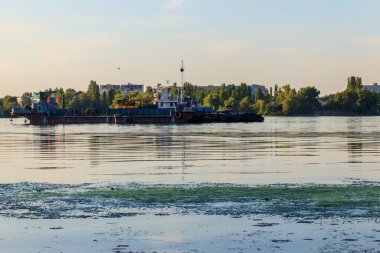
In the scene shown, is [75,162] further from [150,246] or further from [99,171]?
[150,246]

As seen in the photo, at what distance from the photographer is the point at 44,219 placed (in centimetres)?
2239

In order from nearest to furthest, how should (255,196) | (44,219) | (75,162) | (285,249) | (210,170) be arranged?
(285,249), (44,219), (255,196), (210,170), (75,162)

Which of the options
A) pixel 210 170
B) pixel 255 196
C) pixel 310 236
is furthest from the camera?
pixel 210 170

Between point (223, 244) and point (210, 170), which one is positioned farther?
point (210, 170)

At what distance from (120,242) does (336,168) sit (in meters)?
23.4

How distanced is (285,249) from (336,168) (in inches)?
907

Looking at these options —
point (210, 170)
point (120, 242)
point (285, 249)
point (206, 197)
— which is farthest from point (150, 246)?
point (210, 170)

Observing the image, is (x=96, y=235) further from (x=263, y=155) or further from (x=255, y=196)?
(x=263, y=155)

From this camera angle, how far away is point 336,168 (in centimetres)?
4025

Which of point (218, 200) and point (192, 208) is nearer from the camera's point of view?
point (192, 208)

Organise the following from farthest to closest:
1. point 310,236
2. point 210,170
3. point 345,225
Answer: point 210,170
point 345,225
point 310,236

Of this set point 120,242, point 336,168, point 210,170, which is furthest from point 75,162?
point 120,242

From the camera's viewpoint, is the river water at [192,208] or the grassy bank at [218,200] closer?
the river water at [192,208]

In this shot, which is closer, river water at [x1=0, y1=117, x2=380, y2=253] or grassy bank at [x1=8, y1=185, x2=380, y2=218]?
river water at [x1=0, y1=117, x2=380, y2=253]
